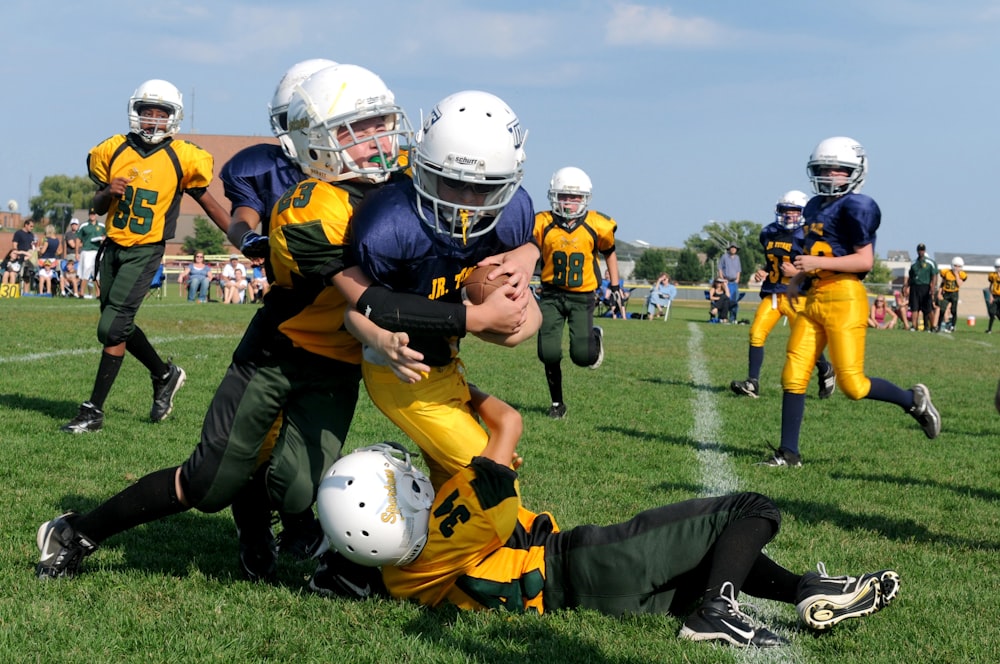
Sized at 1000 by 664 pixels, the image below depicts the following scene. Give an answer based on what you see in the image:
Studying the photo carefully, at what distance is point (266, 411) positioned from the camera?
3.63 m

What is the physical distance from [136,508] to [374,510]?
999 millimetres

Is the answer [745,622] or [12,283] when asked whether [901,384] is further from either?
[12,283]

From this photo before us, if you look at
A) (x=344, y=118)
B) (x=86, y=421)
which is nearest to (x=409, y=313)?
(x=344, y=118)

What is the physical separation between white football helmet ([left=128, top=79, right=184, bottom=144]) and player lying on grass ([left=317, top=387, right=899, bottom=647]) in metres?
4.07


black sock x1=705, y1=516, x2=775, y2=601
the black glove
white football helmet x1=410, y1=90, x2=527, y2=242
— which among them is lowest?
black sock x1=705, y1=516, x2=775, y2=601

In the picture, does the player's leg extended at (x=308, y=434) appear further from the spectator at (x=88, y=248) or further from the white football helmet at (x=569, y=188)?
the spectator at (x=88, y=248)

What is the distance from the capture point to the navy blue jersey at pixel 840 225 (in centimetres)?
637

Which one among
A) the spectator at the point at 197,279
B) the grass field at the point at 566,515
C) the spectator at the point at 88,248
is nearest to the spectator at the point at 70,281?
the spectator at the point at 88,248

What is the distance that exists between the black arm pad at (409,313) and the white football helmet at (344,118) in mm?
519

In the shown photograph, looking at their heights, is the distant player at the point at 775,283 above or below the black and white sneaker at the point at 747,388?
above

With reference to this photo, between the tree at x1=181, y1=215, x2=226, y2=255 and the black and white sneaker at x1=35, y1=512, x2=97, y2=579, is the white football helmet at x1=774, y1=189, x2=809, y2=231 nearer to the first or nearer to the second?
the black and white sneaker at x1=35, y1=512, x2=97, y2=579

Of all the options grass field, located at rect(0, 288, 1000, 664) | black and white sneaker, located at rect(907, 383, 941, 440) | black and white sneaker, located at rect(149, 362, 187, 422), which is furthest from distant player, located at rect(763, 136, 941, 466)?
black and white sneaker, located at rect(149, 362, 187, 422)

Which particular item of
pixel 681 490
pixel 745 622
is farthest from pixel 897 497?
pixel 745 622

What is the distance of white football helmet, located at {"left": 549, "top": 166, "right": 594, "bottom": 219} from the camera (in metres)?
8.91
